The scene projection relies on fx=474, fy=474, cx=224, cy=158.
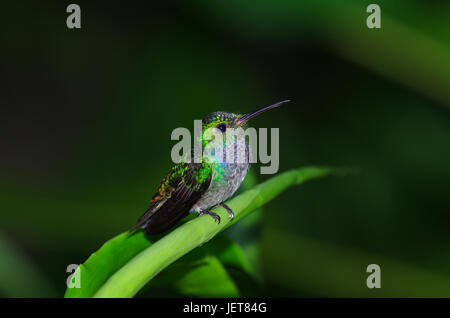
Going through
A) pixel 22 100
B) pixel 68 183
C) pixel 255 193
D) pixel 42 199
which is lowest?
pixel 255 193

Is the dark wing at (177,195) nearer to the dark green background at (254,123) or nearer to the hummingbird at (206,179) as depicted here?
the hummingbird at (206,179)

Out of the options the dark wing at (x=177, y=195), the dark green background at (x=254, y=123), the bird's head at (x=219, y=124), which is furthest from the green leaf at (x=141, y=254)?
the dark green background at (x=254, y=123)

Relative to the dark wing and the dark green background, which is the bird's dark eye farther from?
the dark green background

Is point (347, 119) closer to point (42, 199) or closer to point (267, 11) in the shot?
point (267, 11)

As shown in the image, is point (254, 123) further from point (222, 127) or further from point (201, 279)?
point (201, 279)

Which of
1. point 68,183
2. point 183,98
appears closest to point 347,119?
point 183,98

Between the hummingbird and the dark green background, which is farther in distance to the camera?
the dark green background

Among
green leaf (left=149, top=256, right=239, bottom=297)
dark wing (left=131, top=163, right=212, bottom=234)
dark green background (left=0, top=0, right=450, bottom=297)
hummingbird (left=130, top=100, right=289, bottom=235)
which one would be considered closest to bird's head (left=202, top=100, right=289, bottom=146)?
hummingbird (left=130, top=100, right=289, bottom=235)
